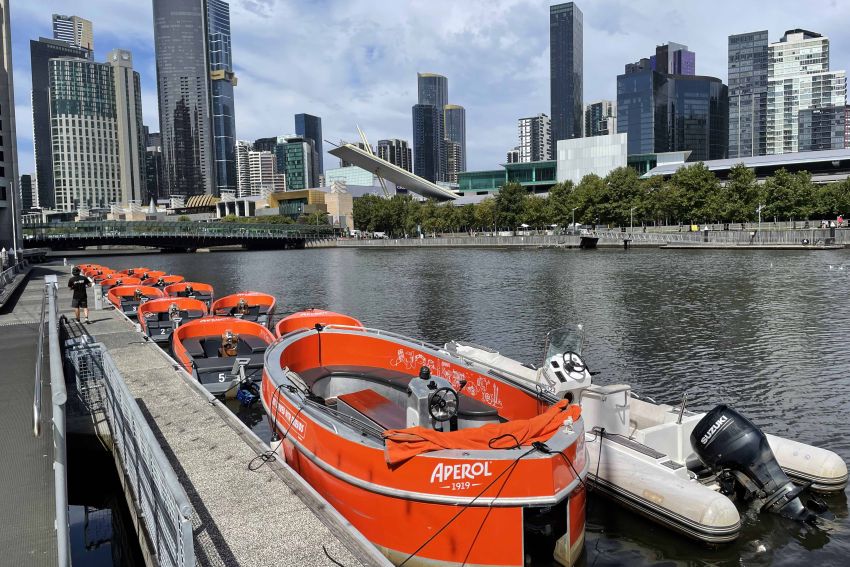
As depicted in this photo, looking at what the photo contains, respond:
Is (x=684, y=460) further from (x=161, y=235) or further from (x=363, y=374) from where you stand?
(x=161, y=235)

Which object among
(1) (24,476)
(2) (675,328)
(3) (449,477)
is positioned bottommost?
(2) (675,328)

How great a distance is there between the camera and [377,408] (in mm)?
13992

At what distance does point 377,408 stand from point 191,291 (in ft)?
84.0

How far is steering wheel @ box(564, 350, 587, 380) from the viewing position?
13.1 meters

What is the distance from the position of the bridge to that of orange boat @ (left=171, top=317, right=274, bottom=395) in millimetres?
117824

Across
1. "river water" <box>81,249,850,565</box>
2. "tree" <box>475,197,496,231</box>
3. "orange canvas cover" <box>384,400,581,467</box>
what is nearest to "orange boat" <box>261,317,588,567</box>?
"orange canvas cover" <box>384,400,581,467</box>

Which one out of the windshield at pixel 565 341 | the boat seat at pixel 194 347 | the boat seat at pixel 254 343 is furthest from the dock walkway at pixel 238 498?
the boat seat at pixel 194 347

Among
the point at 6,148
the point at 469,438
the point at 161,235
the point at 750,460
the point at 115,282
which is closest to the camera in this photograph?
the point at 469,438

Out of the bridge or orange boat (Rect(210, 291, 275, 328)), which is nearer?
orange boat (Rect(210, 291, 275, 328))

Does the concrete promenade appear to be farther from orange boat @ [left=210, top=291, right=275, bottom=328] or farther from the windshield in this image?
orange boat @ [left=210, top=291, right=275, bottom=328]

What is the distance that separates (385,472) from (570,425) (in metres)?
2.95

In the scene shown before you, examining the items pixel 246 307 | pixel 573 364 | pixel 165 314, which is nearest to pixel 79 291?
pixel 165 314

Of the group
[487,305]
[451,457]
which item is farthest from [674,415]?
[487,305]

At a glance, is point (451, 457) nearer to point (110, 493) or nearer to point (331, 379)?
point (331, 379)
